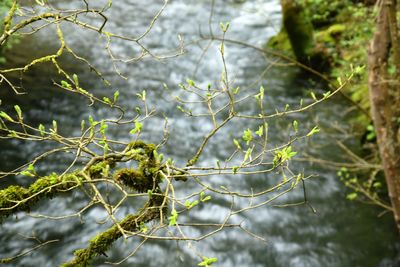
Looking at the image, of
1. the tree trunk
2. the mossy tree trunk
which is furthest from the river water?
the tree trunk

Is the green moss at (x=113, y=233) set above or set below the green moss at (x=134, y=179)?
below

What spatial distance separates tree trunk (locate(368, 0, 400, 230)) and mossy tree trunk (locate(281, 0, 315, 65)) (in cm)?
475

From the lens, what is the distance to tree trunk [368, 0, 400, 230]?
4914 mm

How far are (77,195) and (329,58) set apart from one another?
633 cm

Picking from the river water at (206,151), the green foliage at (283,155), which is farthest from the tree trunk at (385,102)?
the green foliage at (283,155)

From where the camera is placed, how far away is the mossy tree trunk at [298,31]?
32.5ft

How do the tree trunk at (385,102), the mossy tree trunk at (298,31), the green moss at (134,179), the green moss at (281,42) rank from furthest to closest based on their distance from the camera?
the green moss at (281,42), the mossy tree trunk at (298,31), the tree trunk at (385,102), the green moss at (134,179)

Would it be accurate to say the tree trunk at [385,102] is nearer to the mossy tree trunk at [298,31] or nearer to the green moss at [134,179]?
the green moss at [134,179]

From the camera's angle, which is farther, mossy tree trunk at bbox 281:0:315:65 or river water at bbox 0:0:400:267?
mossy tree trunk at bbox 281:0:315:65

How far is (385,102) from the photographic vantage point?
5082mm

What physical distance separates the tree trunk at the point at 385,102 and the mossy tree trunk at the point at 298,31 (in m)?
4.75

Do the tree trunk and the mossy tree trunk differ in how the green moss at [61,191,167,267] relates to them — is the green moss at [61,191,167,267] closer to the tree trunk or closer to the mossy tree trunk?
the tree trunk

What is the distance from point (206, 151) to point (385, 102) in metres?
3.53

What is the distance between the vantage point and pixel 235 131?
832cm
